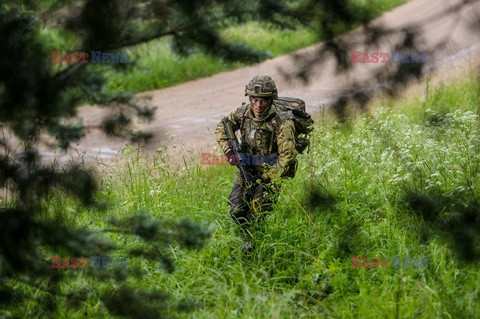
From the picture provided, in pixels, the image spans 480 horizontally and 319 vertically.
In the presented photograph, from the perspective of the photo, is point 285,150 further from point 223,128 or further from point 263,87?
point 223,128

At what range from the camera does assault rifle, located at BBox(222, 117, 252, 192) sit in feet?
17.9

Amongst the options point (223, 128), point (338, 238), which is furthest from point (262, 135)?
point (338, 238)

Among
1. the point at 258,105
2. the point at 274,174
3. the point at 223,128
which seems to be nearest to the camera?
the point at 274,174

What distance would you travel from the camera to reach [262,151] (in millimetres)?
5586

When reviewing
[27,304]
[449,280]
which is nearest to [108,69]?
→ [27,304]

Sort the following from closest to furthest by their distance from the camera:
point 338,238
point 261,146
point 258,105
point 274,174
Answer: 1. point 338,238
2. point 274,174
3. point 258,105
4. point 261,146

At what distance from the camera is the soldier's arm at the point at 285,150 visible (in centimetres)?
531

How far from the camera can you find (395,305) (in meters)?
4.08

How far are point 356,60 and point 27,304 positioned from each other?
2.40 meters

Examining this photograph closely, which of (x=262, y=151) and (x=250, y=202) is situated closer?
(x=250, y=202)

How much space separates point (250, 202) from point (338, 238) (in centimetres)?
87

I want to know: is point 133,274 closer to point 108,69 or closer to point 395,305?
point 108,69

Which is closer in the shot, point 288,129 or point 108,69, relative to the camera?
point 108,69

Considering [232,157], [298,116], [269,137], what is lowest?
[232,157]
